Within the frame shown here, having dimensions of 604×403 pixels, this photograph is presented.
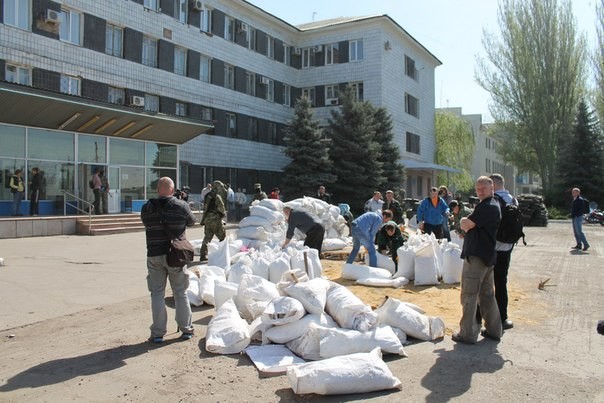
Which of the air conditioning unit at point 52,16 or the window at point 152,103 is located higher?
the air conditioning unit at point 52,16

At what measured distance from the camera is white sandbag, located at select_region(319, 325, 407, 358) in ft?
15.8

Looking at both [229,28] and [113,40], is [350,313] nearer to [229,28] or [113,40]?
[113,40]

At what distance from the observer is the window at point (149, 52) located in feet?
83.1

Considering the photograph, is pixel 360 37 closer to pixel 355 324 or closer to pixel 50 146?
pixel 50 146

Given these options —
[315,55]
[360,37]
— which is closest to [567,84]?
[360,37]

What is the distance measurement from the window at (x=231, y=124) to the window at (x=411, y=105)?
14.9m

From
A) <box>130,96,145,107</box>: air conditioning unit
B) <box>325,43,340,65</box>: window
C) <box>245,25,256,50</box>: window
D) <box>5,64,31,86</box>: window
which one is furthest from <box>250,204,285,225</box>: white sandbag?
<box>325,43,340,65</box>: window

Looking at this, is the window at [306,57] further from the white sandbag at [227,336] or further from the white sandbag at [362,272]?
the white sandbag at [227,336]

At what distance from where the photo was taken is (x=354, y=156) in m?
29.7

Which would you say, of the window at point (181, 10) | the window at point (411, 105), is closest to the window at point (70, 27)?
the window at point (181, 10)

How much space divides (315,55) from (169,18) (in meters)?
12.7

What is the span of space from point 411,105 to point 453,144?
7.61m

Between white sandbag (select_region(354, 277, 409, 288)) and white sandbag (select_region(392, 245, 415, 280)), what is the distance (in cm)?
20

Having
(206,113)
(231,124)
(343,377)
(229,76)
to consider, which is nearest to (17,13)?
(206,113)
